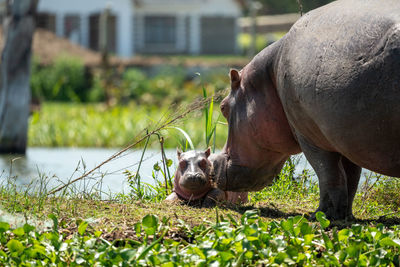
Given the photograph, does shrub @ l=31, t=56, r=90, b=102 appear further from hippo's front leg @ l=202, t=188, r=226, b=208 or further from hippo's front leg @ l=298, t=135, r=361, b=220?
hippo's front leg @ l=298, t=135, r=361, b=220

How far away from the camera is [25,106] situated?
41.9ft

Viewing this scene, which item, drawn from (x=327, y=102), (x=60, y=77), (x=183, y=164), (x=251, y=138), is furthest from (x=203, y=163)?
(x=60, y=77)

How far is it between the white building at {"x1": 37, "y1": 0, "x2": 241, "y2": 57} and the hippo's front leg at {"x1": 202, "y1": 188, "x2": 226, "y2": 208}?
32546 millimetres

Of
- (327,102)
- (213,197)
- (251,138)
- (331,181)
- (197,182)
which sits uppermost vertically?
(327,102)

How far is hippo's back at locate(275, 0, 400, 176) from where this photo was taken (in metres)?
3.78

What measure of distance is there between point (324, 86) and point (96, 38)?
36.6 m

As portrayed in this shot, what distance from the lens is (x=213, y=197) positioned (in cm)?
526

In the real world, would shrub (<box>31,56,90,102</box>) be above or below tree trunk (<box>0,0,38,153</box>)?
below

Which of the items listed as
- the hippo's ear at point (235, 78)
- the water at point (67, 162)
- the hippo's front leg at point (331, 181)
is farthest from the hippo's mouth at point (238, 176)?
the water at point (67, 162)

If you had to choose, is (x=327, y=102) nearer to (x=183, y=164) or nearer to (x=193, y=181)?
(x=193, y=181)

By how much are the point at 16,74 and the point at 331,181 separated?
358 inches

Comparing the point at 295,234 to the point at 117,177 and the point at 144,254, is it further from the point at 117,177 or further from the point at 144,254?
the point at 117,177

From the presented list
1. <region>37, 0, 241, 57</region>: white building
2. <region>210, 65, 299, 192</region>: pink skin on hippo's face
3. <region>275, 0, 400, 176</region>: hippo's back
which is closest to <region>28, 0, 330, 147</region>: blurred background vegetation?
<region>210, 65, 299, 192</region>: pink skin on hippo's face

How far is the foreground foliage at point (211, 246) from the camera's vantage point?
3.48 meters
